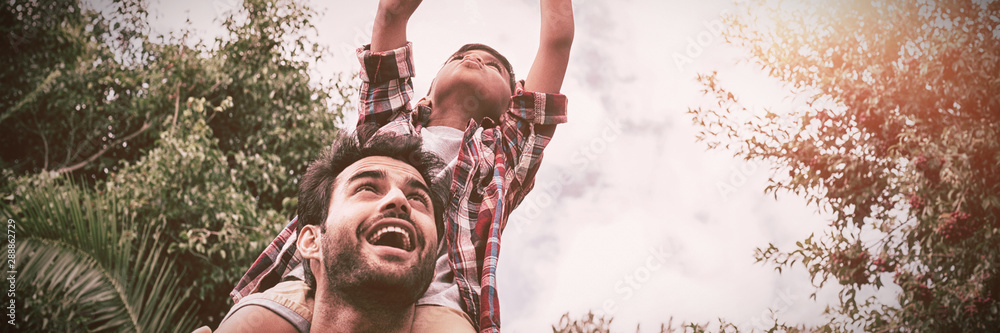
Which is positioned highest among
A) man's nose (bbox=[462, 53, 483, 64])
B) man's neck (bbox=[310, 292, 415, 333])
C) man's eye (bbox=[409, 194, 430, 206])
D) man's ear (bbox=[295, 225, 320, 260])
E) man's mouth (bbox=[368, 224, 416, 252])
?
man's nose (bbox=[462, 53, 483, 64])

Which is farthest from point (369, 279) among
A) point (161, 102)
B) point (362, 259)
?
point (161, 102)

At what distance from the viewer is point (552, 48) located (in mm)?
2664

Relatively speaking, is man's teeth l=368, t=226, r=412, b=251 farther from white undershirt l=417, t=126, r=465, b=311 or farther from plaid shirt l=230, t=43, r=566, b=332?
plaid shirt l=230, t=43, r=566, b=332

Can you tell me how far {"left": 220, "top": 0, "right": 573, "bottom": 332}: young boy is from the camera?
2.21m

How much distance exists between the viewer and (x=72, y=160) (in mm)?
8836

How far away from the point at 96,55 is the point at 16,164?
1.69 meters

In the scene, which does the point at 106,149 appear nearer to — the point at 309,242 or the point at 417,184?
the point at 309,242

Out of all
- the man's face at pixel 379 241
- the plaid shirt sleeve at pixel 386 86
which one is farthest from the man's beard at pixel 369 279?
the plaid shirt sleeve at pixel 386 86

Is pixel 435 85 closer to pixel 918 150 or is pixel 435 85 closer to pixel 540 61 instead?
pixel 540 61

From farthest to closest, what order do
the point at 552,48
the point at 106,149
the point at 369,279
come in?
the point at 106,149 < the point at 552,48 < the point at 369,279

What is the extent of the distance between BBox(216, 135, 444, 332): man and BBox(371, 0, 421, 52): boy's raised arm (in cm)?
81

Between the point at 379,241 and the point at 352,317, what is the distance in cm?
19

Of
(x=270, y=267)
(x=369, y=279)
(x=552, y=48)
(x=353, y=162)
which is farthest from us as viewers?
(x=552, y=48)

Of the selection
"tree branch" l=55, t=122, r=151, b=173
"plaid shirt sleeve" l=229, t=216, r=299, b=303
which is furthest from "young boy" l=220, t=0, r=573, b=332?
"tree branch" l=55, t=122, r=151, b=173
